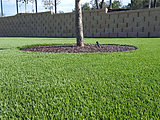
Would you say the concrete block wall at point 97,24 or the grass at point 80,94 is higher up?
the concrete block wall at point 97,24

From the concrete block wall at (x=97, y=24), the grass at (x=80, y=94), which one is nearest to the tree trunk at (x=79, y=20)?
the grass at (x=80, y=94)

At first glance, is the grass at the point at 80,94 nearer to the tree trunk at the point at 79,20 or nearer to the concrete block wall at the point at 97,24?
the tree trunk at the point at 79,20

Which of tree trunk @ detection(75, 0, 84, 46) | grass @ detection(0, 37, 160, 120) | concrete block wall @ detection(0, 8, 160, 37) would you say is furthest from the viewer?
concrete block wall @ detection(0, 8, 160, 37)

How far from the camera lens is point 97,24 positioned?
1248 cm

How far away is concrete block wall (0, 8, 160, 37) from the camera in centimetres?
1045

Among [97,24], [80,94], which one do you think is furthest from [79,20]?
[97,24]

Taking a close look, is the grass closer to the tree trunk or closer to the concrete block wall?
the tree trunk

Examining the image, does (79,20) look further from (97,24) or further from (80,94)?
(97,24)

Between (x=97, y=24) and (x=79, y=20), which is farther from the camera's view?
(x=97, y=24)

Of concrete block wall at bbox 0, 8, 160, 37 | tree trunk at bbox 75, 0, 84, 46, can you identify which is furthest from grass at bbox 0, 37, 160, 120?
concrete block wall at bbox 0, 8, 160, 37

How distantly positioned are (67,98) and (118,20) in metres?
10.9

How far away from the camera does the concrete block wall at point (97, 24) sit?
10453 mm

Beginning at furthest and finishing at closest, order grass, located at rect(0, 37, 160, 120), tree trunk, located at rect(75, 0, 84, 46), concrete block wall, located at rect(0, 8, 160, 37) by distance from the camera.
→ concrete block wall, located at rect(0, 8, 160, 37)
tree trunk, located at rect(75, 0, 84, 46)
grass, located at rect(0, 37, 160, 120)

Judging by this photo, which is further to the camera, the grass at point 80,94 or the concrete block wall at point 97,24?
the concrete block wall at point 97,24
